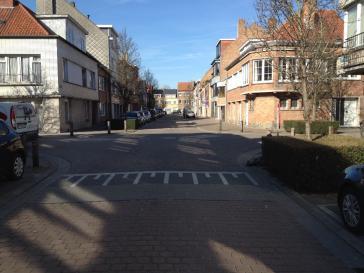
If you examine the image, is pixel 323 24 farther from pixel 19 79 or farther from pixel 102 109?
pixel 102 109

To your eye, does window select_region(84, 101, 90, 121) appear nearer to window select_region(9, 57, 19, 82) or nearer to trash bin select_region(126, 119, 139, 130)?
trash bin select_region(126, 119, 139, 130)

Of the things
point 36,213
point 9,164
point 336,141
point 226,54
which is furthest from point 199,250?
point 226,54

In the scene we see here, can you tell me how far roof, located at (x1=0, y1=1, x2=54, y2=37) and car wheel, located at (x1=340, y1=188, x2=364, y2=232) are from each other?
89.9 ft

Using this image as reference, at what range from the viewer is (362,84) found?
116 ft

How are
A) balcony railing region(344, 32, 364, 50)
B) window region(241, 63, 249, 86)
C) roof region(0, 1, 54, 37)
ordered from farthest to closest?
window region(241, 63, 249, 86)
roof region(0, 1, 54, 37)
balcony railing region(344, 32, 364, 50)

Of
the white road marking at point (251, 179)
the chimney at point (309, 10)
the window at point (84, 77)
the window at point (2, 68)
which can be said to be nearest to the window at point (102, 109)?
the window at point (84, 77)

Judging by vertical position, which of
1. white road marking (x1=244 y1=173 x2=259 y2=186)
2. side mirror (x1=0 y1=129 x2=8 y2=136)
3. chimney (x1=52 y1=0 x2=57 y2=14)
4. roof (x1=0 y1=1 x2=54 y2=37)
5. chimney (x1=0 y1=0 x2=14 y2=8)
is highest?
chimney (x1=52 y1=0 x2=57 y2=14)

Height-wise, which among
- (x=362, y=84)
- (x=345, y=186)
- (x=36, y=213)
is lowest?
(x=36, y=213)

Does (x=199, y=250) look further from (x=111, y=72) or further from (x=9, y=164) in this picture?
(x=111, y=72)

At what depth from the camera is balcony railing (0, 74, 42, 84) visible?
97.3 ft

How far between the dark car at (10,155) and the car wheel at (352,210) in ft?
23.7

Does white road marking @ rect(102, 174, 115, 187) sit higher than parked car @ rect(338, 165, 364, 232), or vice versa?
parked car @ rect(338, 165, 364, 232)

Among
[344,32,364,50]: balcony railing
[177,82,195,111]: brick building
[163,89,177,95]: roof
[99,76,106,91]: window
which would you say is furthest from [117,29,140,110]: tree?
[163,89,177,95]: roof

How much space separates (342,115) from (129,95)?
88.0 ft
